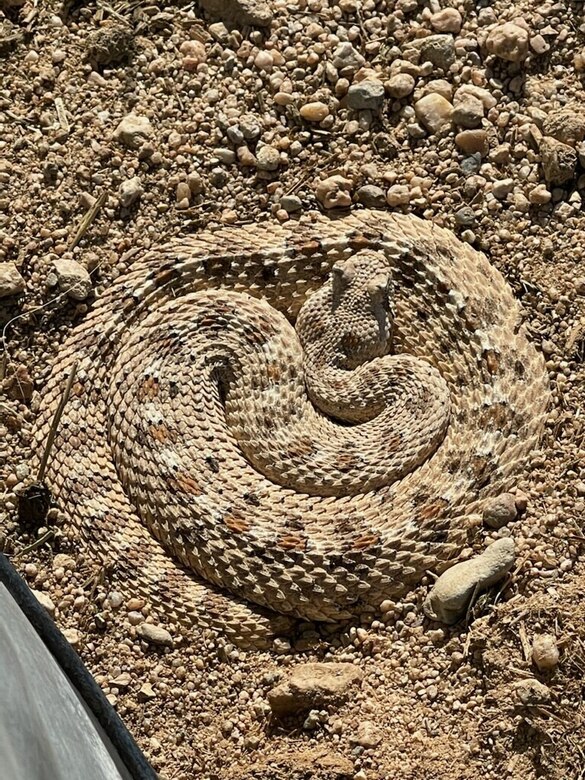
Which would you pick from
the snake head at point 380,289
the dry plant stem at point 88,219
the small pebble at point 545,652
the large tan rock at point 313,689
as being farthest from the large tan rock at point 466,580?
the dry plant stem at point 88,219

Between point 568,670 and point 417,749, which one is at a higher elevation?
point 568,670

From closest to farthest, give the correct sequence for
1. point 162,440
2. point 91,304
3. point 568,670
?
point 568,670
point 162,440
point 91,304

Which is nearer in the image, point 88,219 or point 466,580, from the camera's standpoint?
point 466,580

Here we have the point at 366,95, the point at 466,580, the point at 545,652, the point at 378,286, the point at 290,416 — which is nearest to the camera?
the point at 545,652

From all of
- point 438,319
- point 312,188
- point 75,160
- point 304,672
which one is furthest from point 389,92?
point 304,672

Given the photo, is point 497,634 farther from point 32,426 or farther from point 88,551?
point 32,426

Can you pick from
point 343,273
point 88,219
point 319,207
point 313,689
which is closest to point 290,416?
point 343,273

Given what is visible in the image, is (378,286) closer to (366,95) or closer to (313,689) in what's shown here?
(366,95)

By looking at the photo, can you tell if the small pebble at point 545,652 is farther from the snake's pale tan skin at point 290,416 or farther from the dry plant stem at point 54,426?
the dry plant stem at point 54,426

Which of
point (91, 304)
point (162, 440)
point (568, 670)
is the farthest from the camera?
point (91, 304)
